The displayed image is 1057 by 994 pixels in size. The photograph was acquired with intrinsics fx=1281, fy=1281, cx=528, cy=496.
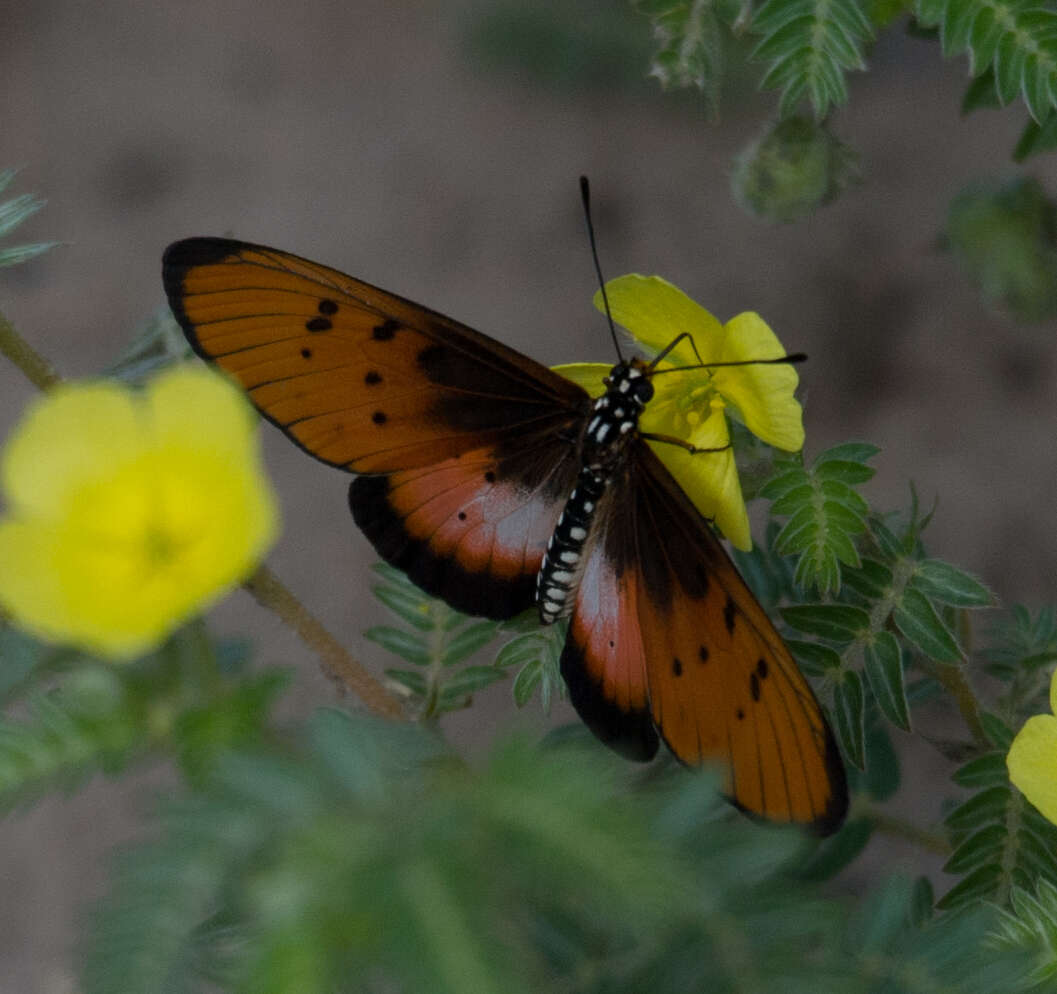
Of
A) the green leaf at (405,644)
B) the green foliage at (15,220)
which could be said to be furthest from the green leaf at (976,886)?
the green foliage at (15,220)

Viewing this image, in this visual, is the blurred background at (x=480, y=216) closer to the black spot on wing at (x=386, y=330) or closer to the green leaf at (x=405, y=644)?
the green leaf at (x=405, y=644)

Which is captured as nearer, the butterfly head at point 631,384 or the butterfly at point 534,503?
the butterfly at point 534,503

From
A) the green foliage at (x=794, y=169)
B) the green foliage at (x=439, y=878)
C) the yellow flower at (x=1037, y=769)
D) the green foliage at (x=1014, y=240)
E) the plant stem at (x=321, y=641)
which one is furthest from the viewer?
the green foliage at (x=1014, y=240)

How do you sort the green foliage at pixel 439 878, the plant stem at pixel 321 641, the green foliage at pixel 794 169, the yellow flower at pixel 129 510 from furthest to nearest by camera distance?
the green foliage at pixel 794 169 → the plant stem at pixel 321 641 → the yellow flower at pixel 129 510 → the green foliage at pixel 439 878

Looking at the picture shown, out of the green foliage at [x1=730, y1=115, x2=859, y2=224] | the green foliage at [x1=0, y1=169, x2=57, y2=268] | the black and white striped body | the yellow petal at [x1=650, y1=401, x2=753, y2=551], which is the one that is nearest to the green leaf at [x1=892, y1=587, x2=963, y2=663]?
the yellow petal at [x1=650, y1=401, x2=753, y2=551]

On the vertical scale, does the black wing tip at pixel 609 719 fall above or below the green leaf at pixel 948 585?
below

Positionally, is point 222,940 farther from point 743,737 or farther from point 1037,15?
point 1037,15

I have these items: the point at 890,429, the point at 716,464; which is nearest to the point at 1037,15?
the point at 716,464

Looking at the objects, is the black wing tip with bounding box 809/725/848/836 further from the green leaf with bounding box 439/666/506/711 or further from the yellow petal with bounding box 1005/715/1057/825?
the green leaf with bounding box 439/666/506/711

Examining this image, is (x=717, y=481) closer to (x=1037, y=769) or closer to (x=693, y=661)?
(x=693, y=661)
